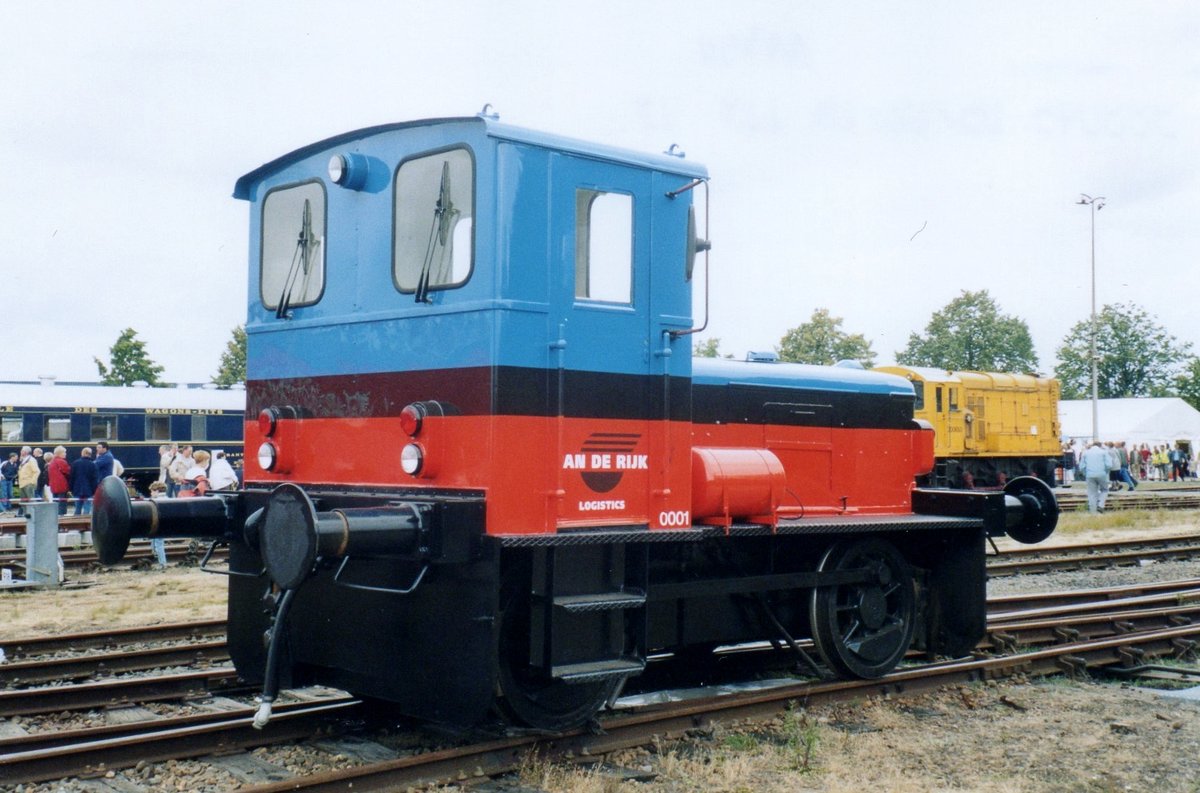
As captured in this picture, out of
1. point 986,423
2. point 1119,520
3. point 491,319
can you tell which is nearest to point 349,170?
point 491,319

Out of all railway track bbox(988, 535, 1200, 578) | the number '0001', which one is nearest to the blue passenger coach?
railway track bbox(988, 535, 1200, 578)

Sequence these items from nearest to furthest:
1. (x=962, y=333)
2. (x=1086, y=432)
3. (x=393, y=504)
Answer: (x=393, y=504), (x=1086, y=432), (x=962, y=333)

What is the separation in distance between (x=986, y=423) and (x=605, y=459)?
25.2 metres

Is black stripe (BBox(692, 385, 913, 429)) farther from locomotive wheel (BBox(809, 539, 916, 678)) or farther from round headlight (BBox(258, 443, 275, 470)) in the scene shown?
round headlight (BBox(258, 443, 275, 470))

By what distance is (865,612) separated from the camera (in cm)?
796

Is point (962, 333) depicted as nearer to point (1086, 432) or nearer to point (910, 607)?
point (1086, 432)

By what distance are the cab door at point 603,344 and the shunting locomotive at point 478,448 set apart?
0.01m

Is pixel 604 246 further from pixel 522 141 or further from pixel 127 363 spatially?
pixel 127 363

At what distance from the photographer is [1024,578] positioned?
1491 centimetres

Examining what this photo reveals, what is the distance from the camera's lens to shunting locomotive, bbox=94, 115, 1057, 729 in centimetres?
574

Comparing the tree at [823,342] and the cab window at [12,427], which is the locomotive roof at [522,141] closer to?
the cab window at [12,427]

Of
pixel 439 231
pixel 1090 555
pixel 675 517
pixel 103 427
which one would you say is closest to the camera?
pixel 439 231

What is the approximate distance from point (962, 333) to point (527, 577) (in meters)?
79.8

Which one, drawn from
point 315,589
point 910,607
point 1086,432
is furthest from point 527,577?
point 1086,432
